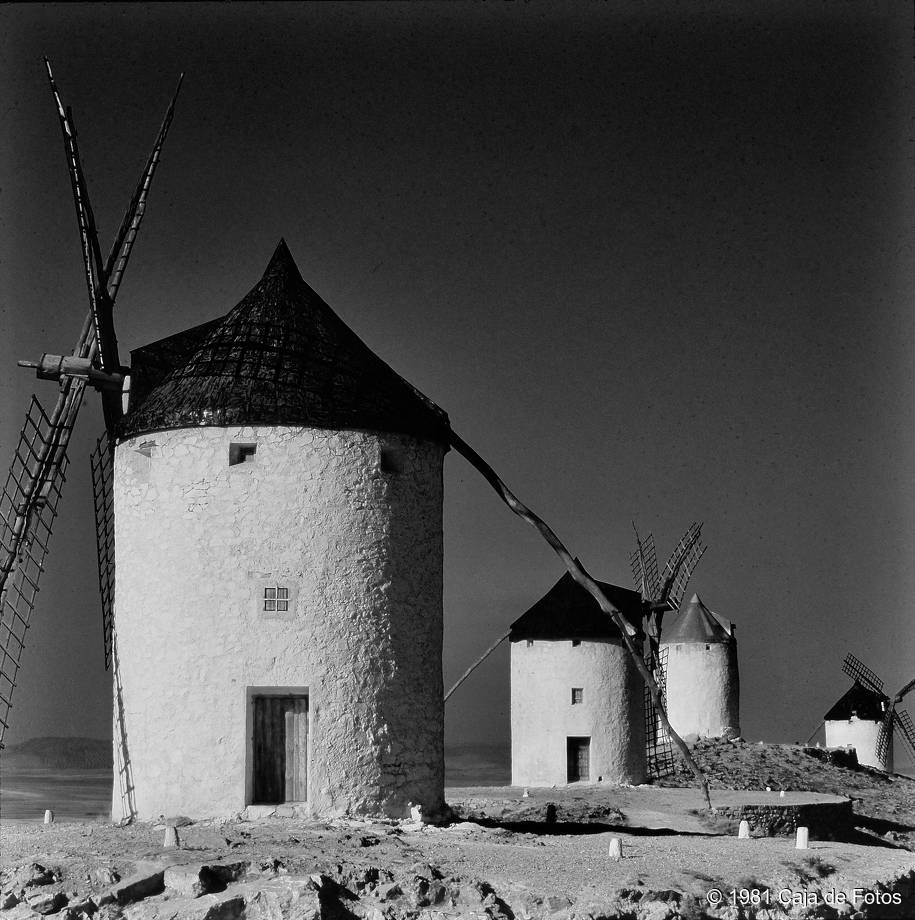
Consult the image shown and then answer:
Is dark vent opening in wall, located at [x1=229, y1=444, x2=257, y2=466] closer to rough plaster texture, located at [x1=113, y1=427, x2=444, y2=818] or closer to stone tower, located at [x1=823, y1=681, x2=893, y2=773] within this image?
rough plaster texture, located at [x1=113, y1=427, x2=444, y2=818]

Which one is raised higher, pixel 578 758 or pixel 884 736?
pixel 578 758

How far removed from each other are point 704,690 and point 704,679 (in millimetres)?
305

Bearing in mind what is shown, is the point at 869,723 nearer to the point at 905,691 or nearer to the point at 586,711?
the point at 905,691

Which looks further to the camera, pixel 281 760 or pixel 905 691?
pixel 905 691

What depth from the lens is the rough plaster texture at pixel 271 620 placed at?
49.2ft

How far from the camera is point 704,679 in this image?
40281 mm

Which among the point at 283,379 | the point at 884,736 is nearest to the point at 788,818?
the point at 283,379

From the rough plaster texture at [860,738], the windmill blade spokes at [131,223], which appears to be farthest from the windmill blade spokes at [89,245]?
the rough plaster texture at [860,738]

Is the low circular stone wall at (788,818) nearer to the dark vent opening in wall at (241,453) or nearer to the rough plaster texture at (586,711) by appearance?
the rough plaster texture at (586,711)

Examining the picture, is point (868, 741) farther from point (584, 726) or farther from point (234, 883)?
point (234, 883)

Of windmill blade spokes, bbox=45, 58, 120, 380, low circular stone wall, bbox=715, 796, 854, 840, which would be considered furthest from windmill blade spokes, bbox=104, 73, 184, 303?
low circular stone wall, bbox=715, 796, 854, 840

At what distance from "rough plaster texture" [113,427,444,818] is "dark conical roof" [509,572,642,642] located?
40.0ft

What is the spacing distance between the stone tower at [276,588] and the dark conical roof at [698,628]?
25.6 meters

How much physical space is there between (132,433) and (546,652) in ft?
45.2
